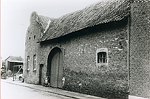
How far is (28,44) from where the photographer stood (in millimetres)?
20641

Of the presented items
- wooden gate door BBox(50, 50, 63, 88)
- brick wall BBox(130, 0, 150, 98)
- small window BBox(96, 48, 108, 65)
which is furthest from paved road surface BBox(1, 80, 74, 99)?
wooden gate door BBox(50, 50, 63, 88)

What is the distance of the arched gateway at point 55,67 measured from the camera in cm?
1592

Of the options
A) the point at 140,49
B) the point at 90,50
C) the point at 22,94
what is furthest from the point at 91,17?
the point at 22,94

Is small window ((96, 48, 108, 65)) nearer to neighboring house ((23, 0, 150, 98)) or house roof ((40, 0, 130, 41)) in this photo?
neighboring house ((23, 0, 150, 98))

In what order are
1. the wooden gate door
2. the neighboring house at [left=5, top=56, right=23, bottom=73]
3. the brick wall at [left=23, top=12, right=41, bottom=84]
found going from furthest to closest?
1. the neighboring house at [left=5, top=56, right=23, bottom=73]
2. the brick wall at [left=23, top=12, right=41, bottom=84]
3. the wooden gate door

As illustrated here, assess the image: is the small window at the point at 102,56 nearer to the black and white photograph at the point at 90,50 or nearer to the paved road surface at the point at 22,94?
the black and white photograph at the point at 90,50

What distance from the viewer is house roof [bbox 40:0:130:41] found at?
1081cm

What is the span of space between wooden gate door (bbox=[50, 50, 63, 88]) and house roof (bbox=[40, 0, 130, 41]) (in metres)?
1.32

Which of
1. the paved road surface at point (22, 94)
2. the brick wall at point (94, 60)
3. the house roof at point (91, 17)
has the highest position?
the house roof at point (91, 17)

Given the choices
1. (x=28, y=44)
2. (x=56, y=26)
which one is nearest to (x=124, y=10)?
(x=56, y=26)

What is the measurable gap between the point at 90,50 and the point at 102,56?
0.97 metres

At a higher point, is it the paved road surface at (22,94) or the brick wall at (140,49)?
the brick wall at (140,49)

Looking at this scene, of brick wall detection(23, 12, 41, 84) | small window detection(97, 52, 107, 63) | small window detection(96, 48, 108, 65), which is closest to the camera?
small window detection(96, 48, 108, 65)

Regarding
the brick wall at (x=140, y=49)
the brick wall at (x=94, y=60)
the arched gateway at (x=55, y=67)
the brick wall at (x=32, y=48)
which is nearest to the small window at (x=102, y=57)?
the brick wall at (x=94, y=60)
